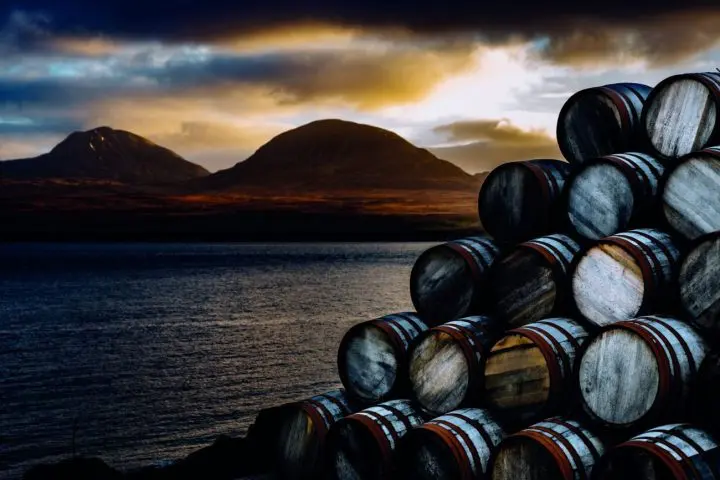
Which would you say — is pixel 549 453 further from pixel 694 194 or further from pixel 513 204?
pixel 513 204

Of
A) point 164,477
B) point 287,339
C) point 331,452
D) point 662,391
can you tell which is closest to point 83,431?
point 164,477

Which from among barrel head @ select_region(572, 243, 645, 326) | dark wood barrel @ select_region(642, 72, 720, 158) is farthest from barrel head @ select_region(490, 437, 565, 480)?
dark wood barrel @ select_region(642, 72, 720, 158)

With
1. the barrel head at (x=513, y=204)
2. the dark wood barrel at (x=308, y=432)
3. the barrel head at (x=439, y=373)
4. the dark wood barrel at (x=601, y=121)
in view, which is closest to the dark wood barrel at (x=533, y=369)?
the barrel head at (x=439, y=373)

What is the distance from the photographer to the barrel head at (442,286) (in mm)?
9547

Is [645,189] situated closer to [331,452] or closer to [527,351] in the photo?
[527,351]

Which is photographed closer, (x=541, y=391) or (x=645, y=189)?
(x=541, y=391)

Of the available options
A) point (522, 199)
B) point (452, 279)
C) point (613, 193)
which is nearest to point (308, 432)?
point (452, 279)

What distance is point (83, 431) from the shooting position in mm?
23812

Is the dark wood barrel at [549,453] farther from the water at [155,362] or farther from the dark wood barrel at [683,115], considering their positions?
the water at [155,362]

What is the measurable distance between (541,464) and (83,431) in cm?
1903

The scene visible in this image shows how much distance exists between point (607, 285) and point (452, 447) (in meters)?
2.13

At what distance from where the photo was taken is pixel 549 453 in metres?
7.35

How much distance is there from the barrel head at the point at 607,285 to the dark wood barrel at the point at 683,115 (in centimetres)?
150

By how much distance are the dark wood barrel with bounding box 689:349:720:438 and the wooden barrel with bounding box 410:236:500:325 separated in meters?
2.82
